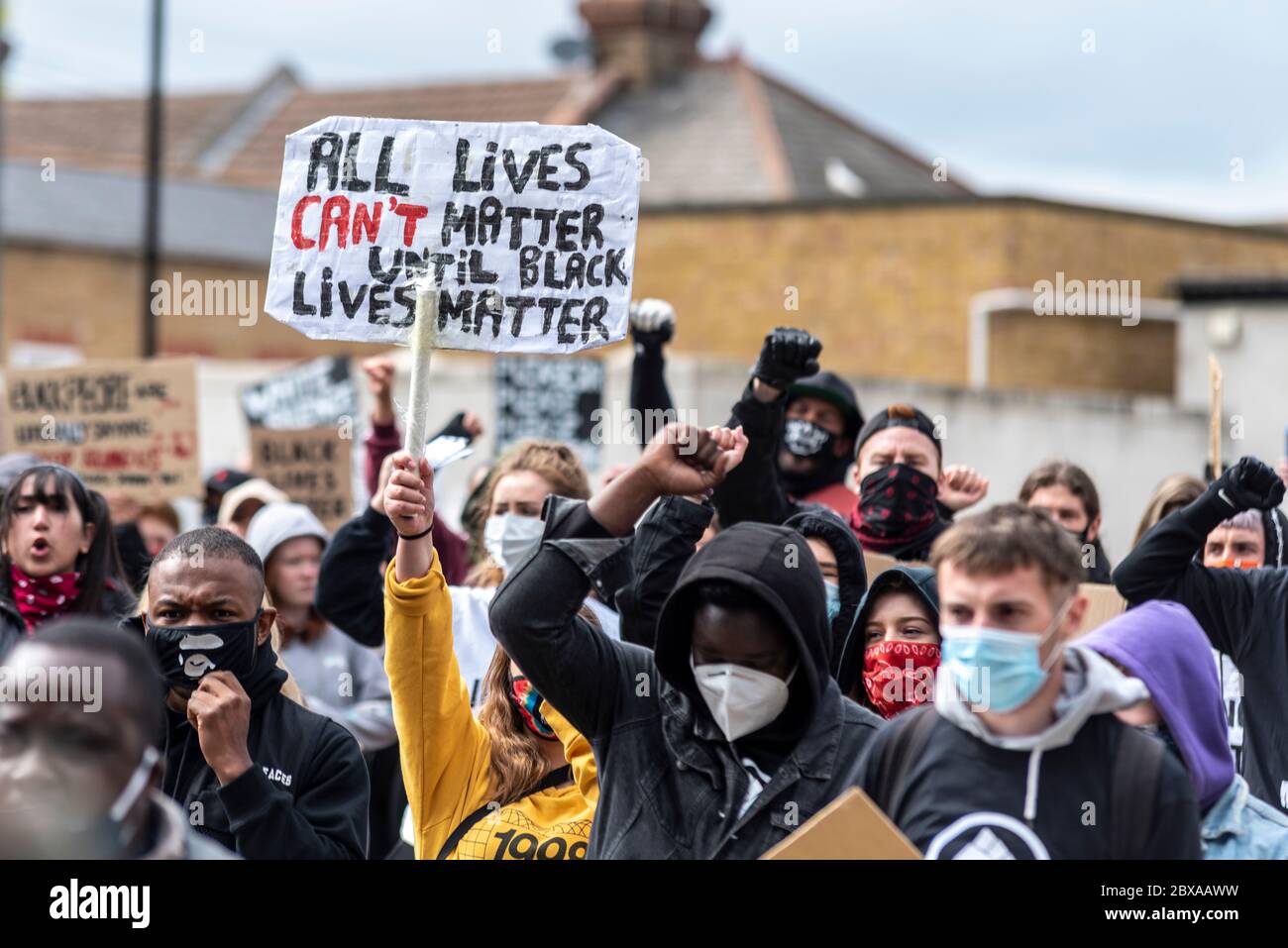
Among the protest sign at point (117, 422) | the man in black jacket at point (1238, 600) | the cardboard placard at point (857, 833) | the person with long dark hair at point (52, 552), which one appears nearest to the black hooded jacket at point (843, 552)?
the man in black jacket at point (1238, 600)

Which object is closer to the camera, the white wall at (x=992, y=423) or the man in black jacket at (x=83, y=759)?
the man in black jacket at (x=83, y=759)

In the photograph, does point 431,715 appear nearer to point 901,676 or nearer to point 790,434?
point 901,676

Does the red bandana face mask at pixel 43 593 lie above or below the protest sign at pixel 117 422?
below

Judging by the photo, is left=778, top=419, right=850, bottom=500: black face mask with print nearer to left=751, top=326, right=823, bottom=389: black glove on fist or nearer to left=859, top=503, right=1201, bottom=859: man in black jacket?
left=751, top=326, right=823, bottom=389: black glove on fist

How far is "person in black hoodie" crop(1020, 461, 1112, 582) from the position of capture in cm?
633

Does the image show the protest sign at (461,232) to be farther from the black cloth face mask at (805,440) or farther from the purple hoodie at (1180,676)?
the black cloth face mask at (805,440)

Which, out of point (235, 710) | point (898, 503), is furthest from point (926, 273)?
point (235, 710)

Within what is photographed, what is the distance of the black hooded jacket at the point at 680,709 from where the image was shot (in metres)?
3.64

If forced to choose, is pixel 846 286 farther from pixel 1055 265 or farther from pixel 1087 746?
pixel 1087 746

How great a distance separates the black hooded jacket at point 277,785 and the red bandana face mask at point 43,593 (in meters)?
1.37

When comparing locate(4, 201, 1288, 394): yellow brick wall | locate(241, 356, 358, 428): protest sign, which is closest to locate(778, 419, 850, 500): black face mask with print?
locate(241, 356, 358, 428): protest sign

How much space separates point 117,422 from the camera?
8.97 meters

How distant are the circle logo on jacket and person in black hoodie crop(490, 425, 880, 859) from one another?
0.37 metres
